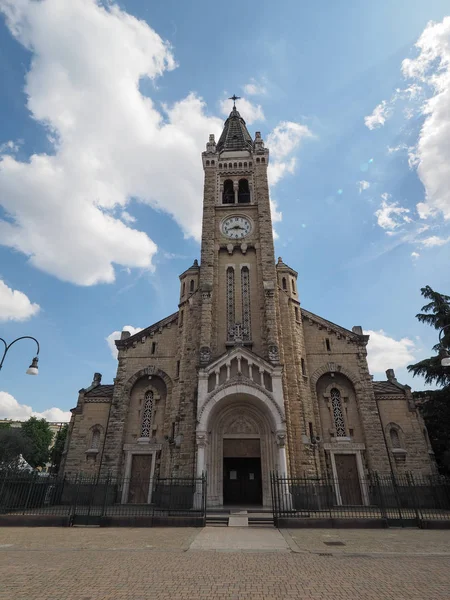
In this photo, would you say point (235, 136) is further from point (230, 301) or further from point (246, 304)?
point (246, 304)

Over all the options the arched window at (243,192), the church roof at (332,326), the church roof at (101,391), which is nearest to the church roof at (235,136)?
the arched window at (243,192)

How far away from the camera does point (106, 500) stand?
16.8 meters

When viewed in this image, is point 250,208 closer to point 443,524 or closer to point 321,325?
point 321,325

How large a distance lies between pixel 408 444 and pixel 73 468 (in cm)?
2196

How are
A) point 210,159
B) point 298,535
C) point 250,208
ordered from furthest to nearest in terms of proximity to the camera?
1. point 210,159
2. point 250,208
3. point 298,535

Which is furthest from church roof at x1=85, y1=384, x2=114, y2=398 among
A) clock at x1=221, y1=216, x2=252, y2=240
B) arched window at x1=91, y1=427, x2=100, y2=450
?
clock at x1=221, y1=216, x2=252, y2=240

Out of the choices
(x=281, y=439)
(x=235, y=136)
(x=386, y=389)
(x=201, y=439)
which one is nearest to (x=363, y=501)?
(x=281, y=439)

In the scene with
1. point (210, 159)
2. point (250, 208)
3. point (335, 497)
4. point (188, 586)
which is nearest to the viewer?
point (188, 586)

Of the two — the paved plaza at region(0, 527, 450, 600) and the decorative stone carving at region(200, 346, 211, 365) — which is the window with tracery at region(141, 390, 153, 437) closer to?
the decorative stone carving at region(200, 346, 211, 365)

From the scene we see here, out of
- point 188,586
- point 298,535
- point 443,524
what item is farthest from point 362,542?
point 188,586

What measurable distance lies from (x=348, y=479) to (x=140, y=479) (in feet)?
43.5

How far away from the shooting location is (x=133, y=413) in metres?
24.3

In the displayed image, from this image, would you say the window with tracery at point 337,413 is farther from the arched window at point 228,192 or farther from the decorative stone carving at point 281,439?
the arched window at point 228,192

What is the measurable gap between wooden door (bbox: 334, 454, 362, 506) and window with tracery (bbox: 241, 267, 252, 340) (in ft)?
32.1
